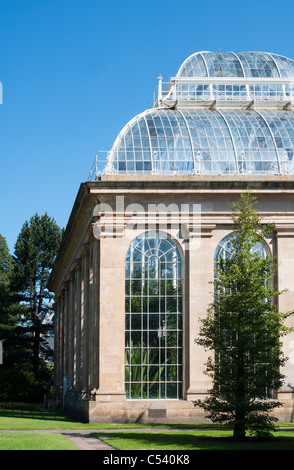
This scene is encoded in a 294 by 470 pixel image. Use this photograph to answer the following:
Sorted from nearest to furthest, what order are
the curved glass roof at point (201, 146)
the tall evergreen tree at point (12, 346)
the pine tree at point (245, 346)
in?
the pine tree at point (245, 346), the curved glass roof at point (201, 146), the tall evergreen tree at point (12, 346)

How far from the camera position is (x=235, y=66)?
50.5 metres

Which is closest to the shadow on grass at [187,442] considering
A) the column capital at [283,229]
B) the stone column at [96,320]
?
the stone column at [96,320]

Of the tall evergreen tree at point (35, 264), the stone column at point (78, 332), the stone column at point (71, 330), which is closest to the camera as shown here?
the stone column at point (78, 332)

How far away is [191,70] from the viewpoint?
50438mm

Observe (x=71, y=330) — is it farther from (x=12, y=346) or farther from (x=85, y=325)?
(x=12, y=346)

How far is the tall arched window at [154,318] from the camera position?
38.1m

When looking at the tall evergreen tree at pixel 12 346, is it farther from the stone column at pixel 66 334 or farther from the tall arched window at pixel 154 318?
the tall arched window at pixel 154 318

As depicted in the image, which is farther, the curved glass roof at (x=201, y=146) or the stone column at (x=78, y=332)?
the stone column at (x=78, y=332)

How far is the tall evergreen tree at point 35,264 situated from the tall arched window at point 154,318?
160 feet

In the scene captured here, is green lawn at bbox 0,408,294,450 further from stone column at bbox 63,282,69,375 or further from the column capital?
stone column at bbox 63,282,69,375

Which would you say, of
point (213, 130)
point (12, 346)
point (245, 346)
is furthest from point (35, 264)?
point (245, 346)

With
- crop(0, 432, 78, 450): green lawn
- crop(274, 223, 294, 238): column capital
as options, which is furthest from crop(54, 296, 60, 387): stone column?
crop(0, 432, 78, 450): green lawn

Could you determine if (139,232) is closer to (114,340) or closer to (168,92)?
(114,340)
